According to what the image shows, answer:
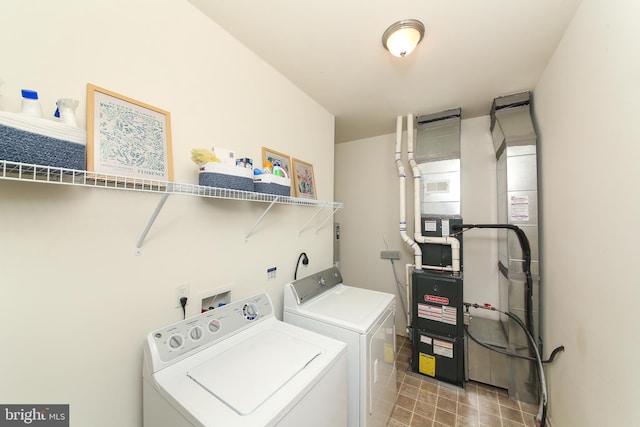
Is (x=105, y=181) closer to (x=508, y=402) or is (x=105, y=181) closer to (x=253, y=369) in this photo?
(x=253, y=369)

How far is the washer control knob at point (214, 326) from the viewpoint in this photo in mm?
1202

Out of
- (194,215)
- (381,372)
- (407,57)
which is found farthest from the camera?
(407,57)

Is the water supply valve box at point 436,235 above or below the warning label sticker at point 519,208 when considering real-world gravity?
below

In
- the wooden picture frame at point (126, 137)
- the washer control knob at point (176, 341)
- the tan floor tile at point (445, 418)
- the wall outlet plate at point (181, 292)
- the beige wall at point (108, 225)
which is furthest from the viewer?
the tan floor tile at point (445, 418)

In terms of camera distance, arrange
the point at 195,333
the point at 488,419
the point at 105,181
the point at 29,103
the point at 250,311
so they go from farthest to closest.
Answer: the point at 488,419 < the point at 250,311 < the point at 195,333 < the point at 105,181 < the point at 29,103

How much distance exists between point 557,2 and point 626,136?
876 mm

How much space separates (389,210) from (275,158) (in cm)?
196

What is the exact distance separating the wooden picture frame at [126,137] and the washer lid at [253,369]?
0.90 meters

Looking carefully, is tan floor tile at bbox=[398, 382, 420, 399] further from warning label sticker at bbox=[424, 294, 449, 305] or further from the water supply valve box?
the water supply valve box

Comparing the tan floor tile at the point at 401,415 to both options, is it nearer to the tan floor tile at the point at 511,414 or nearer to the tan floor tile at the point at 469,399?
the tan floor tile at the point at 469,399

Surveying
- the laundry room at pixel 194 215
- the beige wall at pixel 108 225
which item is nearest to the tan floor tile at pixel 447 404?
the laundry room at pixel 194 215

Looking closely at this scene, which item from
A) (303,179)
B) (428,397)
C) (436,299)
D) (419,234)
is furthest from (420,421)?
(303,179)

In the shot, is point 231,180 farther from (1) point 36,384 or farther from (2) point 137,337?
(1) point 36,384

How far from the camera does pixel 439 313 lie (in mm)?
2195
